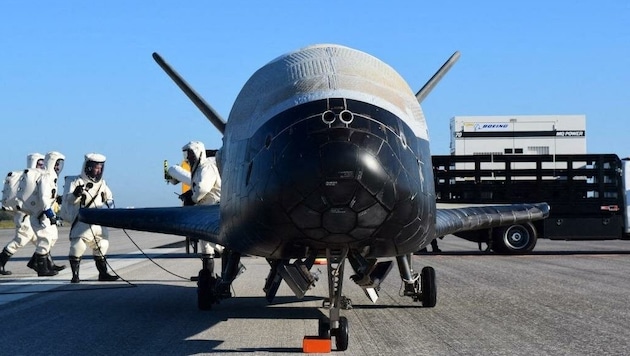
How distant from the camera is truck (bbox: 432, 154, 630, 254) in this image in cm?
2600

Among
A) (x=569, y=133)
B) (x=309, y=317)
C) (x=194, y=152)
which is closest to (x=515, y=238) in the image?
(x=569, y=133)

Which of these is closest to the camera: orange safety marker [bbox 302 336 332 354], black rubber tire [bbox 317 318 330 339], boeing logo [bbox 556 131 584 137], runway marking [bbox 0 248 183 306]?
orange safety marker [bbox 302 336 332 354]

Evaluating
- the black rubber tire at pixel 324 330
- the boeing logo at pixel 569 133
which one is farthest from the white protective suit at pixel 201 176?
the boeing logo at pixel 569 133

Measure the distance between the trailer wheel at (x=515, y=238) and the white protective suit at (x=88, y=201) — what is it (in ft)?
40.0

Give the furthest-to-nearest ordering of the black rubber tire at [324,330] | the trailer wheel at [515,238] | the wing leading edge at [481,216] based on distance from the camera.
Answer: the trailer wheel at [515,238], the wing leading edge at [481,216], the black rubber tire at [324,330]

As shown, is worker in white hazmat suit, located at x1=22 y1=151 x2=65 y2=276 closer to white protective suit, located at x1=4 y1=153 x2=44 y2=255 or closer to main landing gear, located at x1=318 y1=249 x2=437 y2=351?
white protective suit, located at x1=4 y1=153 x2=44 y2=255

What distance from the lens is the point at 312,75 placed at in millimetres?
7902

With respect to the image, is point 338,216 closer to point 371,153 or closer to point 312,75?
point 371,153

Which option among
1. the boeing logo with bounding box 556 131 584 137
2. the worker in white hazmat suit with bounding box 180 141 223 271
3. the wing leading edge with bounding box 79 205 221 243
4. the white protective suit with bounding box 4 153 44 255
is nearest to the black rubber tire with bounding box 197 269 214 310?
the wing leading edge with bounding box 79 205 221 243

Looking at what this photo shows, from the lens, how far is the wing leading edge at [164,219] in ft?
36.2

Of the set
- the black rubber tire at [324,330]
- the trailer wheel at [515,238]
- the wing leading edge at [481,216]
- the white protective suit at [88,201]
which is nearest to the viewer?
the black rubber tire at [324,330]

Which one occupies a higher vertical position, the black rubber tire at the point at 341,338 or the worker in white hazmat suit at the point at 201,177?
the worker in white hazmat suit at the point at 201,177

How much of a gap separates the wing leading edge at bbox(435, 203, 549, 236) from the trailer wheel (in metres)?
11.3

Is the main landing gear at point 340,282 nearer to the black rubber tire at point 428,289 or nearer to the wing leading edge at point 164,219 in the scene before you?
the black rubber tire at point 428,289
